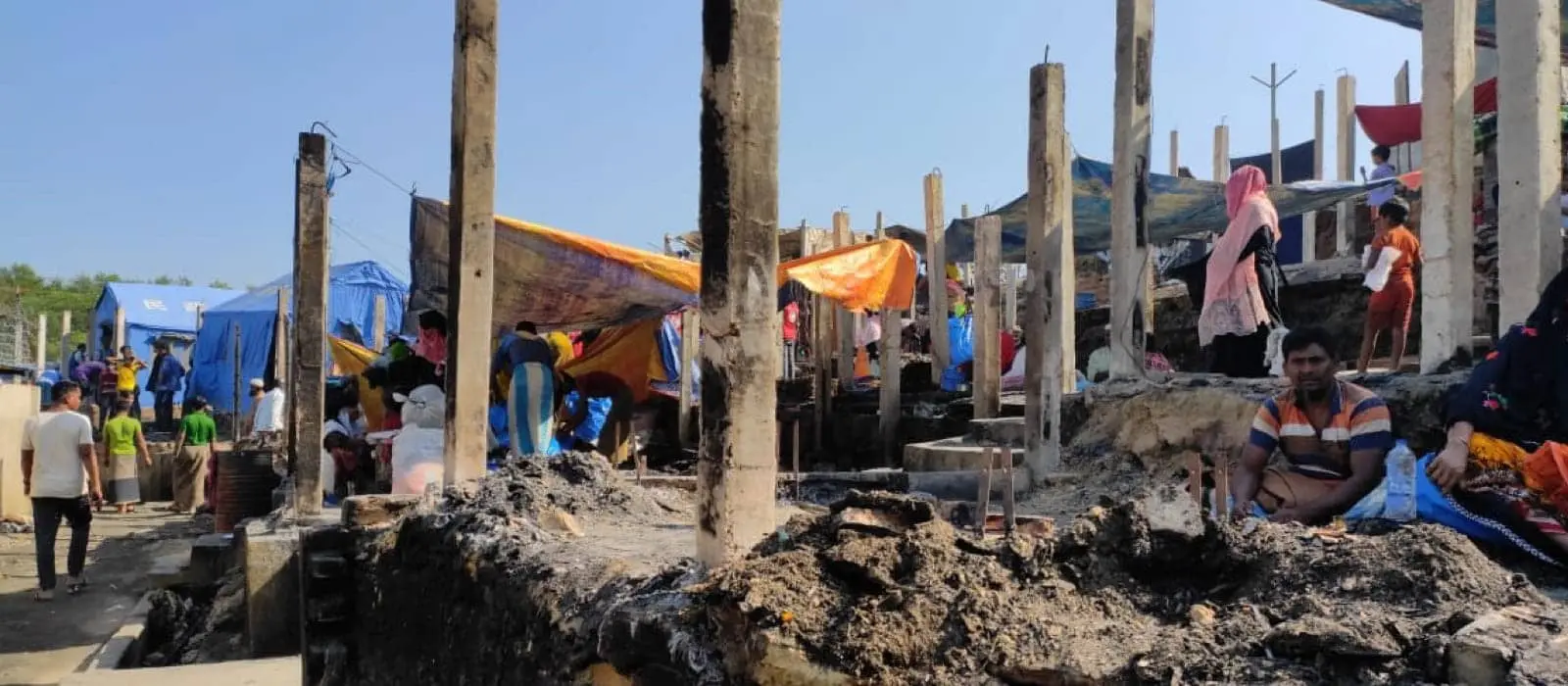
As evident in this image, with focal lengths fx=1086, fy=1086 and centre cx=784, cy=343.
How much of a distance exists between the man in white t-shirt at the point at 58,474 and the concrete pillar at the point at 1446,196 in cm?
1039

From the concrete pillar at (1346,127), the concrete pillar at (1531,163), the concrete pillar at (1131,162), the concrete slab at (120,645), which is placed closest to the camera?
the concrete pillar at (1531,163)

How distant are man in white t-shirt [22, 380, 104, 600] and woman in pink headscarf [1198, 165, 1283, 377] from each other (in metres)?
9.37

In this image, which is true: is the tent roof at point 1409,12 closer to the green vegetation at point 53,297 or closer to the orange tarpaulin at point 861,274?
the orange tarpaulin at point 861,274

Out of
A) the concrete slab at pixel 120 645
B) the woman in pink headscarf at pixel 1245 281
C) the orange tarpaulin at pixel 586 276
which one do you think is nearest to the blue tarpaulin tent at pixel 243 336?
the orange tarpaulin at pixel 586 276

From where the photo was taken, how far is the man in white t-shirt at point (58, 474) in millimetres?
9430

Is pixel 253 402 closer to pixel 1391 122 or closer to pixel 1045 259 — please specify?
pixel 1045 259

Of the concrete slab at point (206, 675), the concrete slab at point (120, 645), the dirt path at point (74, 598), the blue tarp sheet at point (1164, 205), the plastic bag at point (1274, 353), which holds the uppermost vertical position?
the blue tarp sheet at point (1164, 205)

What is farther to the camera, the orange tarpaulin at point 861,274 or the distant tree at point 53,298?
the distant tree at point 53,298

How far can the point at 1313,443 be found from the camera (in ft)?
15.2

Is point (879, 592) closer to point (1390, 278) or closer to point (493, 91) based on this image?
point (493, 91)

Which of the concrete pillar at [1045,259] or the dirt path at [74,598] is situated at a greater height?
the concrete pillar at [1045,259]

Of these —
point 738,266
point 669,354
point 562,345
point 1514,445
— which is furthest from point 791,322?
point 738,266

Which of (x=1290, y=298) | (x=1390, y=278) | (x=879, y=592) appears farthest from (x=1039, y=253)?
(x=1290, y=298)

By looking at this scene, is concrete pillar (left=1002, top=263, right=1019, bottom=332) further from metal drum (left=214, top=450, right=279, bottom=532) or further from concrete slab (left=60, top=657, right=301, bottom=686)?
concrete slab (left=60, top=657, right=301, bottom=686)
